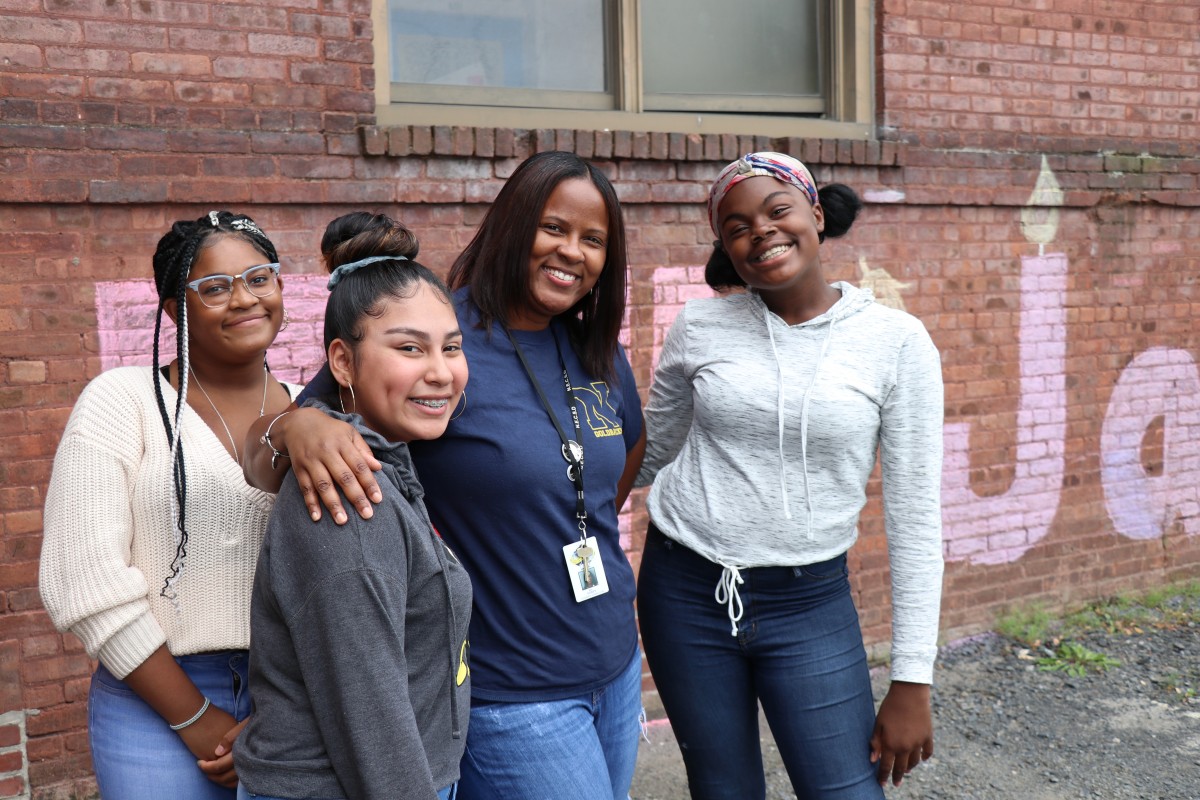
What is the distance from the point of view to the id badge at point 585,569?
6.82 ft

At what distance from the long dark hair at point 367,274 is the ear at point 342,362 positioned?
0.05ft

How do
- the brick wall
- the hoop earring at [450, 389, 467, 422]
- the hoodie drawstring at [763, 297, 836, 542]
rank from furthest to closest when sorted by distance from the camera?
the brick wall < the hoodie drawstring at [763, 297, 836, 542] < the hoop earring at [450, 389, 467, 422]

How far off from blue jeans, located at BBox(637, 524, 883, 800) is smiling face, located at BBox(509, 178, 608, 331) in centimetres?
67

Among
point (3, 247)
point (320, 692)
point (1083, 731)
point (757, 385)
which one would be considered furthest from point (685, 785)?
point (3, 247)

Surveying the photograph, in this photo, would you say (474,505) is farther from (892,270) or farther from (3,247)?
(892,270)

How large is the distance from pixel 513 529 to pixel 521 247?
0.57 m

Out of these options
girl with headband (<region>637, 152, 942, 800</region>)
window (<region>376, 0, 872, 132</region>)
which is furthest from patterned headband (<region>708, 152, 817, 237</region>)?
window (<region>376, 0, 872, 132</region>)

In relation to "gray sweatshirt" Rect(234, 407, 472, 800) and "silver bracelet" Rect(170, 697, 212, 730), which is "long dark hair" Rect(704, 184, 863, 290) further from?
"silver bracelet" Rect(170, 697, 212, 730)

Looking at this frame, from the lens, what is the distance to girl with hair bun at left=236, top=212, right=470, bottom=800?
5.30ft

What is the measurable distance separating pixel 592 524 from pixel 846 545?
25.4 inches

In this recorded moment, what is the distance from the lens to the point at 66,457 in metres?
1.95

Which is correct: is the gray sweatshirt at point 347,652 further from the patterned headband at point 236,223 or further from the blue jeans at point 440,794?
the patterned headband at point 236,223

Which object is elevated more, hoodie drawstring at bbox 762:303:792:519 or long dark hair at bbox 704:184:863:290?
long dark hair at bbox 704:184:863:290

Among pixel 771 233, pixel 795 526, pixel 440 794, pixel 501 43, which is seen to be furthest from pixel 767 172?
pixel 501 43
